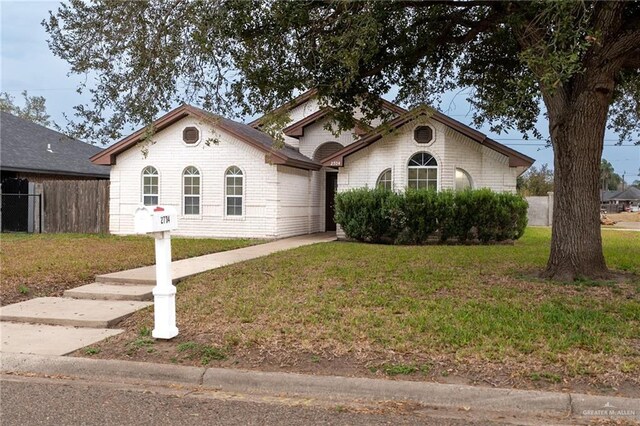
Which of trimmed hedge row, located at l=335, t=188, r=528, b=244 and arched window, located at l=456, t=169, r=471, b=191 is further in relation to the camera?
arched window, located at l=456, t=169, r=471, b=191

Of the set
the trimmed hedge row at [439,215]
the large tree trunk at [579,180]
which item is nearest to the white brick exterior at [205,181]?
the trimmed hedge row at [439,215]

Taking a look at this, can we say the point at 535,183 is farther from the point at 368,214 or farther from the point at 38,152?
the point at 38,152

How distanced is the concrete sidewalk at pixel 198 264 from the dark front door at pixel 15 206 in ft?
33.9

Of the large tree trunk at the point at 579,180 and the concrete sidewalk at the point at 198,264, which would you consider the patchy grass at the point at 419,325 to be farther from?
the concrete sidewalk at the point at 198,264

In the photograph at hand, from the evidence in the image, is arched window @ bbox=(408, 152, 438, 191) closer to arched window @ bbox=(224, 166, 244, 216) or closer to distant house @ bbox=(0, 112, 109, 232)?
arched window @ bbox=(224, 166, 244, 216)

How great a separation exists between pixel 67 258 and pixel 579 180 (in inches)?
410

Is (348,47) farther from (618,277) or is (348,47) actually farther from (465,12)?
(618,277)

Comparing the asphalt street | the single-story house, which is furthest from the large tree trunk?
the single-story house

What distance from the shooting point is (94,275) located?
985 centimetres

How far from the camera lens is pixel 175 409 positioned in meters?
4.33

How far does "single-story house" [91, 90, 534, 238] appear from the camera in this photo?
17.6 m

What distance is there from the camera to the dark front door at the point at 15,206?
20234 mm

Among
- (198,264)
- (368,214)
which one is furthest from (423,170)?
(198,264)

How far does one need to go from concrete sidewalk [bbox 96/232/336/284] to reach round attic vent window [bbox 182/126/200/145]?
488 centimetres
